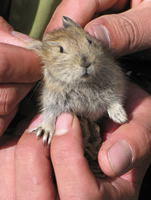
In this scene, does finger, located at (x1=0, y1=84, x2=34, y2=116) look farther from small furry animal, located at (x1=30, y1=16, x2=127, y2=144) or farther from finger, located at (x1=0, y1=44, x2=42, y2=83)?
small furry animal, located at (x1=30, y1=16, x2=127, y2=144)

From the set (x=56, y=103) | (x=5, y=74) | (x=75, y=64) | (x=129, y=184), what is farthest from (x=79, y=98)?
(x=129, y=184)

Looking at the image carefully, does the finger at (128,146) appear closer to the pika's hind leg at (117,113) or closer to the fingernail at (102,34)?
the pika's hind leg at (117,113)

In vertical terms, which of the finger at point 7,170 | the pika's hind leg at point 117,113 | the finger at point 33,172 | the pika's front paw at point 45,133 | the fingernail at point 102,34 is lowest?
the finger at point 7,170

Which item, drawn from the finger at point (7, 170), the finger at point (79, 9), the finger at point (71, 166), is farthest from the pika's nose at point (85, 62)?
the finger at point (7, 170)

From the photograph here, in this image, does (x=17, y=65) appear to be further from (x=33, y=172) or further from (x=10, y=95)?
(x=33, y=172)

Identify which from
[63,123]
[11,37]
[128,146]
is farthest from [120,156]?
[11,37]

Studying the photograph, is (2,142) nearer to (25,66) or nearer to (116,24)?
(25,66)

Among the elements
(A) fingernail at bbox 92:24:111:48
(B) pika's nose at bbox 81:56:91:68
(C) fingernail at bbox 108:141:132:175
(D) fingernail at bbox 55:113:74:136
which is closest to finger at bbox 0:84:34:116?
(D) fingernail at bbox 55:113:74:136
